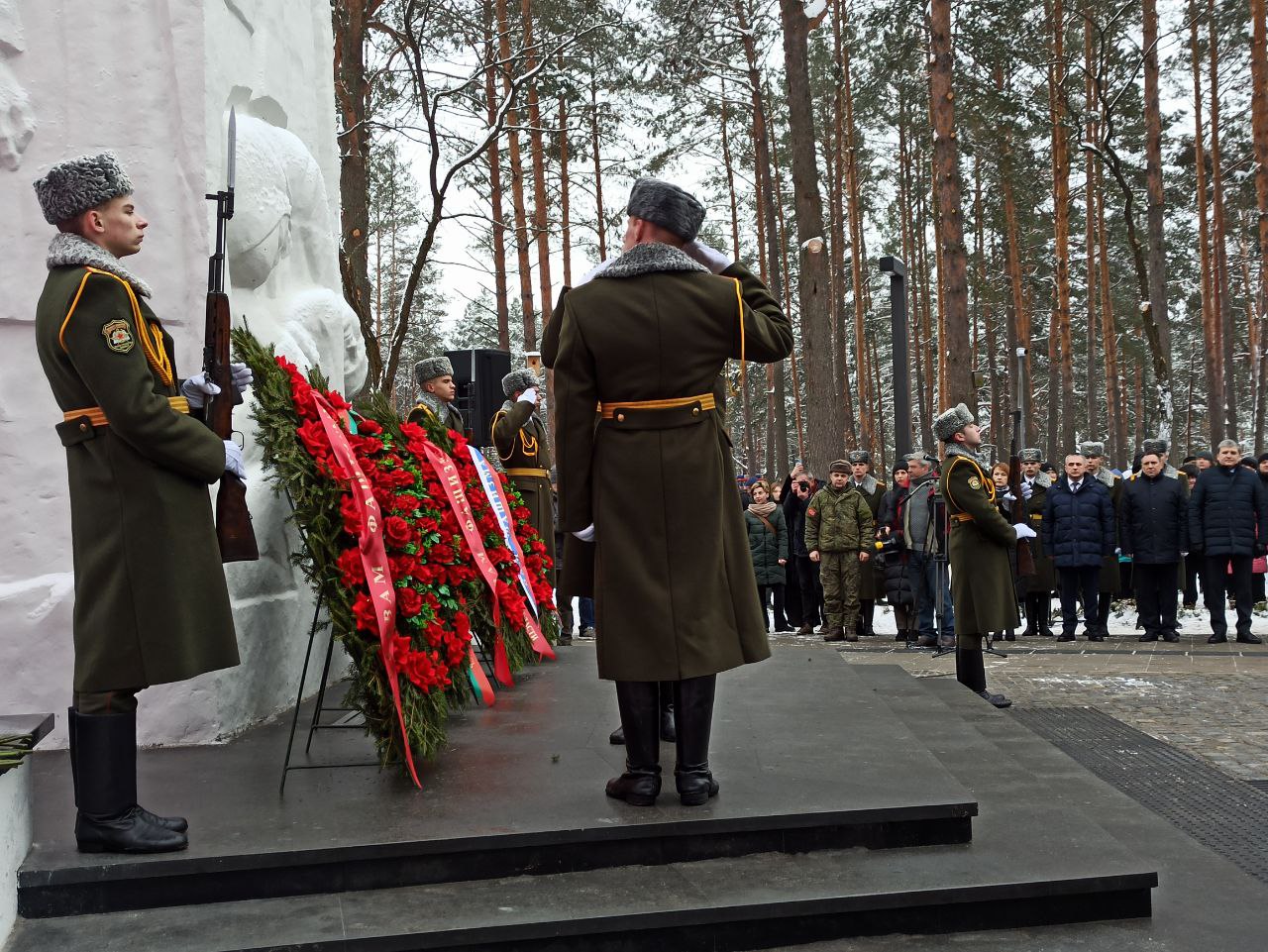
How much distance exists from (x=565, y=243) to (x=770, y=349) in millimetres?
22795

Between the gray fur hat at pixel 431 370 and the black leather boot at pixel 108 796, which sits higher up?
the gray fur hat at pixel 431 370

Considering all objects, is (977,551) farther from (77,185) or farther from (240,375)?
(77,185)

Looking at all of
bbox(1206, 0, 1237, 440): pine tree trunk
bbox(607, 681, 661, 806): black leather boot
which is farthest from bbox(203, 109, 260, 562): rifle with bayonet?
bbox(1206, 0, 1237, 440): pine tree trunk

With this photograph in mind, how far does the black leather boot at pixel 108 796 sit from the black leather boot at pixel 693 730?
4.90 ft

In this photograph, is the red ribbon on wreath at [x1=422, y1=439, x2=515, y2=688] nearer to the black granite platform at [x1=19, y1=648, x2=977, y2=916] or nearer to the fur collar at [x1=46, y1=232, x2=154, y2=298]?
the black granite platform at [x1=19, y1=648, x2=977, y2=916]

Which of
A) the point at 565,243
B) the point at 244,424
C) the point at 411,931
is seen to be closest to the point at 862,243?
the point at 565,243

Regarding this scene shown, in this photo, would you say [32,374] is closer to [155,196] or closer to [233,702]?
[155,196]

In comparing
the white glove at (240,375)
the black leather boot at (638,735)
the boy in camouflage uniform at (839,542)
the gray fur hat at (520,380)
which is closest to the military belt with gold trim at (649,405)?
the black leather boot at (638,735)

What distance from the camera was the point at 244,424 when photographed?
5188 millimetres

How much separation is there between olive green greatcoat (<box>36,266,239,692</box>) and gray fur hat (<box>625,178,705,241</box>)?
152 centimetres

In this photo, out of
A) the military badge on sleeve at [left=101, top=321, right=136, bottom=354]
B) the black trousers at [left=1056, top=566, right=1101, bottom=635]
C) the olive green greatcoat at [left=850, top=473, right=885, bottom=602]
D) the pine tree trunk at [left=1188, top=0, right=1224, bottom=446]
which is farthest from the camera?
the pine tree trunk at [left=1188, top=0, right=1224, bottom=446]

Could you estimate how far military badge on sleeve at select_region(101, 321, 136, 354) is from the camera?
324 cm

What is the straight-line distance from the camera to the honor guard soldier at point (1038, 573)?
12320 millimetres

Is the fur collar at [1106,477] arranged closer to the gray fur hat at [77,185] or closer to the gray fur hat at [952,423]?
the gray fur hat at [952,423]
